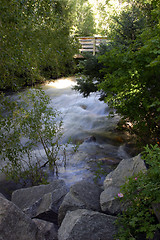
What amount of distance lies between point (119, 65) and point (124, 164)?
2233 mm

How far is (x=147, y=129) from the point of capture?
18.1ft

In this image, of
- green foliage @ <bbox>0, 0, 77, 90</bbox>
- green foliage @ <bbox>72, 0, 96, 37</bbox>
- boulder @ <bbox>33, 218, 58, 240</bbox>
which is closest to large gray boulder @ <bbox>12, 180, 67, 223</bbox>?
boulder @ <bbox>33, 218, 58, 240</bbox>

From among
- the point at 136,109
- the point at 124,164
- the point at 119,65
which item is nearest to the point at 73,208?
the point at 124,164

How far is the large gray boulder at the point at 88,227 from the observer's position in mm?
3000

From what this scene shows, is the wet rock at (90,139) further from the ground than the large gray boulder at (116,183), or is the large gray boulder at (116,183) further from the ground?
the large gray boulder at (116,183)

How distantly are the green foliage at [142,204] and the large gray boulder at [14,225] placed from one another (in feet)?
3.65

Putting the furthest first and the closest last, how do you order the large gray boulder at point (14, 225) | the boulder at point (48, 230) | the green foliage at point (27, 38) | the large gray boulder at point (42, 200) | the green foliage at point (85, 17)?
1. the green foliage at point (85, 17)
2. the green foliage at point (27, 38)
3. the large gray boulder at point (42, 200)
4. the boulder at point (48, 230)
5. the large gray boulder at point (14, 225)

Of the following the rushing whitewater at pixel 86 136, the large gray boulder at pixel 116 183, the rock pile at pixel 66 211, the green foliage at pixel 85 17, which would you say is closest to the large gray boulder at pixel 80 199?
the rock pile at pixel 66 211

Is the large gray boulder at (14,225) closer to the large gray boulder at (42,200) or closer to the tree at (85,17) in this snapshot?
the large gray boulder at (42,200)

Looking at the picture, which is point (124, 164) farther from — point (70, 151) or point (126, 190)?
point (70, 151)

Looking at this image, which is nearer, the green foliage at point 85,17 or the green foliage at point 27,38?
the green foliage at point 27,38

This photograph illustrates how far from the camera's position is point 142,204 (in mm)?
2938

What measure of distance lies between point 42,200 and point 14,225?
123 cm

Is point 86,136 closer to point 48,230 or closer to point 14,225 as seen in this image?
point 48,230
